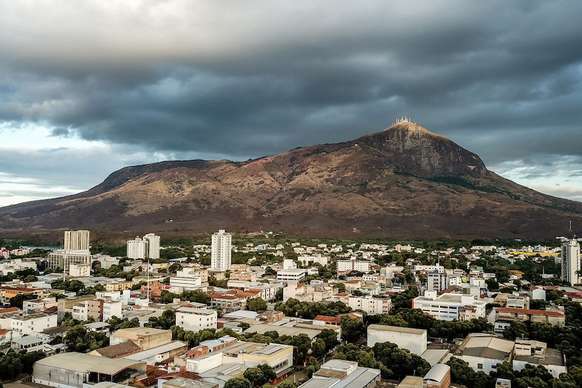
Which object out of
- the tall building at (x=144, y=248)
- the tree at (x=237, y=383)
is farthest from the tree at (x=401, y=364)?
the tall building at (x=144, y=248)

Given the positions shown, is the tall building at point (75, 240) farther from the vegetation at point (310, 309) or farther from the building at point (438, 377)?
the building at point (438, 377)

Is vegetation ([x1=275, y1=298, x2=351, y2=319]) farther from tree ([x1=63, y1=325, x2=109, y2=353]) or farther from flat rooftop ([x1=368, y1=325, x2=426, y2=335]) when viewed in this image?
tree ([x1=63, y1=325, x2=109, y2=353])

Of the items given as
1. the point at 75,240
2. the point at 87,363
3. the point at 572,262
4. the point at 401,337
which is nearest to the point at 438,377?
the point at 401,337

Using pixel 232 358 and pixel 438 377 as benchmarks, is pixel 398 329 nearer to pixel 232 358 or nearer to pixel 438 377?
pixel 438 377

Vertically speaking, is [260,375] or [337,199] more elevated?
[337,199]

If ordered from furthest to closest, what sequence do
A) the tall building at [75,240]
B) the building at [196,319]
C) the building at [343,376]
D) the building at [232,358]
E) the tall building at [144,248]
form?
the tall building at [75,240], the tall building at [144,248], the building at [196,319], the building at [232,358], the building at [343,376]
